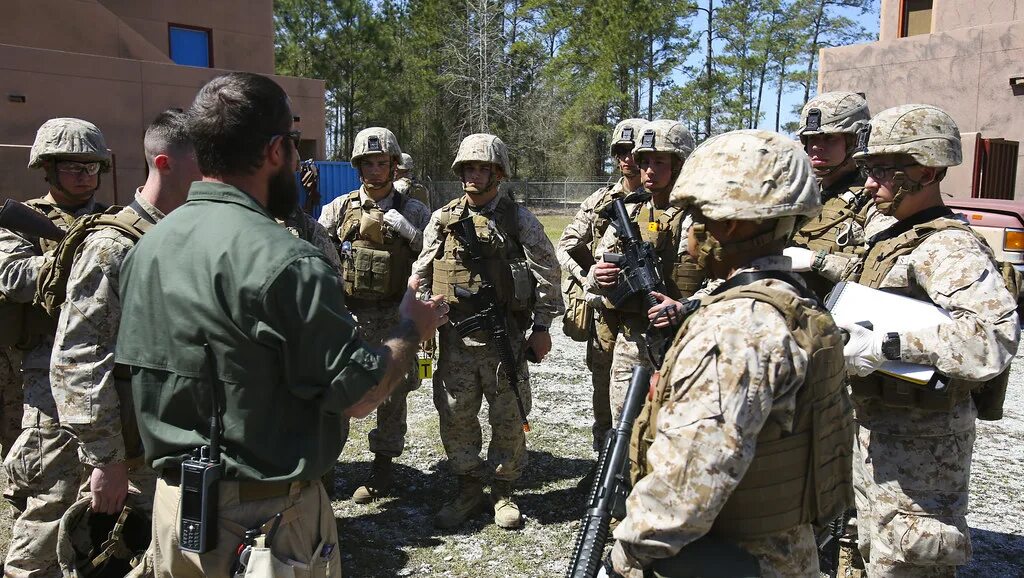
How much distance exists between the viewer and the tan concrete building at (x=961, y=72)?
14.4 metres

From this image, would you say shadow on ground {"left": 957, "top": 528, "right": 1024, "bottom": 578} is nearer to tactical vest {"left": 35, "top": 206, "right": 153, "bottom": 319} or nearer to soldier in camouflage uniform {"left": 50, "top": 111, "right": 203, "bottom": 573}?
soldier in camouflage uniform {"left": 50, "top": 111, "right": 203, "bottom": 573}

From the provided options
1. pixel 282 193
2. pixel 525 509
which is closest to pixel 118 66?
pixel 525 509

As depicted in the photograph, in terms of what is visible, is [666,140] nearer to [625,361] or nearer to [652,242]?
[652,242]

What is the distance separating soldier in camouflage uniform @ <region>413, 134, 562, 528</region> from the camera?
15.9 ft

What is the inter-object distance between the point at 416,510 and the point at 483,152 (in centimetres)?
237

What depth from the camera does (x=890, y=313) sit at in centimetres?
280

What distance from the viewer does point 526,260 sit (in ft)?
16.4

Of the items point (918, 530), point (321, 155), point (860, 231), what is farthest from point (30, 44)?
point (918, 530)

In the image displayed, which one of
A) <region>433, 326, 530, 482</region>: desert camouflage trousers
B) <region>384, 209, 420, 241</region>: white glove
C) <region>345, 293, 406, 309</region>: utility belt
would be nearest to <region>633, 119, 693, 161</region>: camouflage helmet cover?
<region>433, 326, 530, 482</region>: desert camouflage trousers

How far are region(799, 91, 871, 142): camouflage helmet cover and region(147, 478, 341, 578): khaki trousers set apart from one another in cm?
338

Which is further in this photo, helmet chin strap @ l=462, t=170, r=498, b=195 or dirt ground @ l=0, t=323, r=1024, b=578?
helmet chin strap @ l=462, t=170, r=498, b=195

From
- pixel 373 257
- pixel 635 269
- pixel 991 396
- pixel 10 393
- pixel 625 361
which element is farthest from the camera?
pixel 373 257

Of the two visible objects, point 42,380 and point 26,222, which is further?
point 42,380

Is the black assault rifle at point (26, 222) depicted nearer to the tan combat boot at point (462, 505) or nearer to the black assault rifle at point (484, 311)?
the black assault rifle at point (484, 311)
